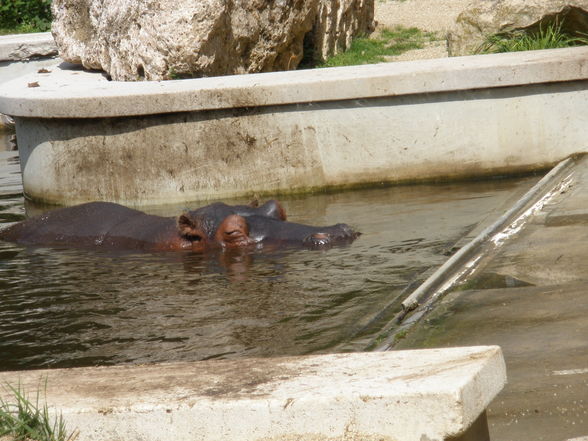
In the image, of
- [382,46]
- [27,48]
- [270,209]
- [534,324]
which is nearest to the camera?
[534,324]

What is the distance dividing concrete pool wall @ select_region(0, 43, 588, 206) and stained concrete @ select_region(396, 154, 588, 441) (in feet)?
8.14

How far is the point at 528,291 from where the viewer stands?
4.82 metres

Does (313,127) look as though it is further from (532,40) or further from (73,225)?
(532,40)

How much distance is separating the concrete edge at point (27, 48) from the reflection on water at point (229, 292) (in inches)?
289

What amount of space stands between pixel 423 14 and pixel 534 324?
32.2ft

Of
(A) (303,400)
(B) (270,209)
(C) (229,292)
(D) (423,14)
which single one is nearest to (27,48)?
(D) (423,14)

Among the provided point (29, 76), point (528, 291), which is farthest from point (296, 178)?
point (528, 291)

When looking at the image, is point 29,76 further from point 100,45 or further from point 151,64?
point 151,64

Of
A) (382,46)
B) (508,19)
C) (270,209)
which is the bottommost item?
(270,209)

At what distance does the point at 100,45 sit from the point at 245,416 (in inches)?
367

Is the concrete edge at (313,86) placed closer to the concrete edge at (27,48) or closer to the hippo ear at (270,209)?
the hippo ear at (270,209)

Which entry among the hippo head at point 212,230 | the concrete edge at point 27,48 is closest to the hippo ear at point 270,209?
the hippo head at point 212,230

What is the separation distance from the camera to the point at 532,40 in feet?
33.4

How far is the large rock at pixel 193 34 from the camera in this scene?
1041cm
